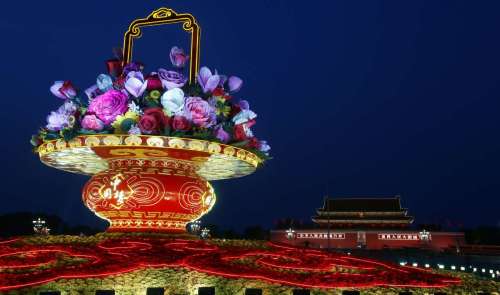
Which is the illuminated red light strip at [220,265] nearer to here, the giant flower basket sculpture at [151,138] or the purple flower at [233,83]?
the giant flower basket sculpture at [151,138]

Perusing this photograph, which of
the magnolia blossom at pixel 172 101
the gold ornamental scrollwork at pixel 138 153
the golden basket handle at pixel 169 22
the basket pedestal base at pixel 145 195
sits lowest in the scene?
the basket pedestal base at pixel 145 195

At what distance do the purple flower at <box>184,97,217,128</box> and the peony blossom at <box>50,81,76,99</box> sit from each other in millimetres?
1827

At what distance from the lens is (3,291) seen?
15.1 feet

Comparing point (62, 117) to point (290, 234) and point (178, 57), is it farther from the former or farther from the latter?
point (290, 234)

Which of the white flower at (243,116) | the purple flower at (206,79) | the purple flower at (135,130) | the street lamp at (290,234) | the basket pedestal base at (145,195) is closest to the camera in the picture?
the purple flower at (135,130)

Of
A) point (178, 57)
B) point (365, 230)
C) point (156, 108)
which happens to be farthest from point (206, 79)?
point (365, 230)

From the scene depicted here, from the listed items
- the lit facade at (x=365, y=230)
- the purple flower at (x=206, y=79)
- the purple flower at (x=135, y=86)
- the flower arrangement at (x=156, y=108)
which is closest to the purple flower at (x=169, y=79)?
the flower arrangement at (x=156, y=108)

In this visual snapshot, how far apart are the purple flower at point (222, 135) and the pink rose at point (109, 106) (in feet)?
4.25

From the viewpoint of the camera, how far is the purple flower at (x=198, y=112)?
6270 millimetres

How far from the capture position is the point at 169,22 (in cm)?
772

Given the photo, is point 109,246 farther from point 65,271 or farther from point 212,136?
point 212,136

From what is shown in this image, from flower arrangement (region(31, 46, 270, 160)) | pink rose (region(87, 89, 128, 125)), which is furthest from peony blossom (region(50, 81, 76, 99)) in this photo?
pink rose (region(87, 89, 128, 125))

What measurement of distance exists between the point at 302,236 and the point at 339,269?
43.3m

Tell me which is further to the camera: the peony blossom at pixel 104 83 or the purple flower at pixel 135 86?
the peony blossom at pixel 104 83
